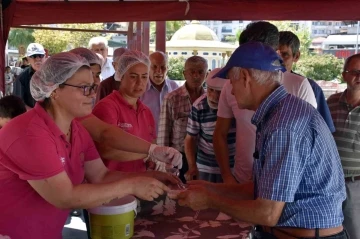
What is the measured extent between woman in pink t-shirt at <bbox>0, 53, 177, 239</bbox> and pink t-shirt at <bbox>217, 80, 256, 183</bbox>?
913 millimetres

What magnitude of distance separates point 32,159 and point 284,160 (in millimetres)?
964

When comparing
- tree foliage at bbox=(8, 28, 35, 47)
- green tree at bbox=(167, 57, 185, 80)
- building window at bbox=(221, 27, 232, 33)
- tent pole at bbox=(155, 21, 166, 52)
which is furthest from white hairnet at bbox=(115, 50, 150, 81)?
building window at bbox=(221, 27, 232, 33)

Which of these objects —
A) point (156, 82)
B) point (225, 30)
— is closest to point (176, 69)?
point (156, 82)

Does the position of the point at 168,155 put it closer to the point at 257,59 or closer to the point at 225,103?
the point at 225,103

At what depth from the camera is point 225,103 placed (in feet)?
9.06

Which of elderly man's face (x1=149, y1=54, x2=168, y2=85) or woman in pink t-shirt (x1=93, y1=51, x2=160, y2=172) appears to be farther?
elderly man's face (x1=149, y1=54, x2=168, y2=85)

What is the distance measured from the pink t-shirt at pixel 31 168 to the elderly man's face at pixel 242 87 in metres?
0.78

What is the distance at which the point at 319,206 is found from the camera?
1.59 metres

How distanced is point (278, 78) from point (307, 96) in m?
0.89

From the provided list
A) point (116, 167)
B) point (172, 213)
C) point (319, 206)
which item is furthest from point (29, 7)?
point (319, 206)

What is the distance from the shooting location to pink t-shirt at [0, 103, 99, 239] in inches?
66.6

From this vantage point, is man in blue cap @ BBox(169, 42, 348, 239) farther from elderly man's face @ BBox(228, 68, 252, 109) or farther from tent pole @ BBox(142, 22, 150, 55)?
tent pole @ BBox(142, 22, 150, 55)

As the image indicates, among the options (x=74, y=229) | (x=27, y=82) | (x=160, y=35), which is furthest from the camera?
(x=160, y=35)

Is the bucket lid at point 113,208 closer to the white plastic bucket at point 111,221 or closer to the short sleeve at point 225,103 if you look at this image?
the white plastic bucket at point 111,221
